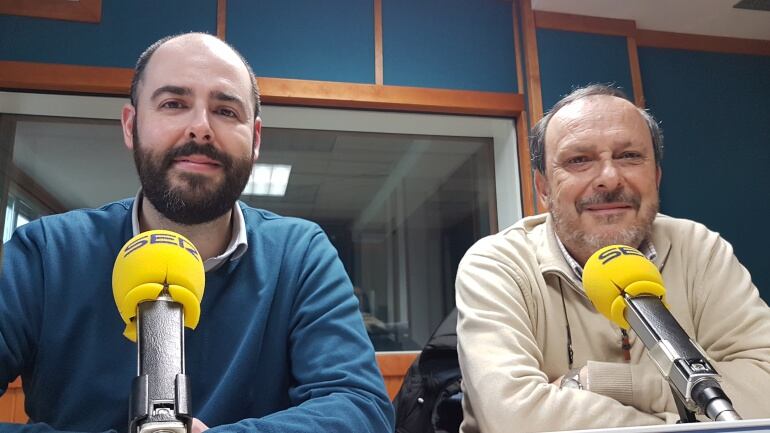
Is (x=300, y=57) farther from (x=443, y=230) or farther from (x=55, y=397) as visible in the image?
(x=55, y=397)

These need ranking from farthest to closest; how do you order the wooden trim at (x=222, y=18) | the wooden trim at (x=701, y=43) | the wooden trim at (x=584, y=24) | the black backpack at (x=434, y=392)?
the wooden trim at (x=701, y=43), the wooden trim at (x=584, y=24), the wooden trim at (x=222, y=18), the black backpack at (x=434, y=392)

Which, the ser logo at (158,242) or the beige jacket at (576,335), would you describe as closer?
the ser logo at (158,242)

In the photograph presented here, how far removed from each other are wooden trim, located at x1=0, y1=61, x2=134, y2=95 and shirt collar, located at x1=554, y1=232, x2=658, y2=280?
6.61 feet

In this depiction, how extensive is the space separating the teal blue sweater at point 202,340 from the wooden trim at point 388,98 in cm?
161

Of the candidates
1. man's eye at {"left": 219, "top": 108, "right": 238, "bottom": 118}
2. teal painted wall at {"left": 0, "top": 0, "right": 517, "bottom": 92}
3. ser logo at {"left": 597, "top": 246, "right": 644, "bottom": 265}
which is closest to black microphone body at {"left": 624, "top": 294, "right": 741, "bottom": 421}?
ser logo at {"left": 597, "top": 246, "right": 644, "bottom": 265}

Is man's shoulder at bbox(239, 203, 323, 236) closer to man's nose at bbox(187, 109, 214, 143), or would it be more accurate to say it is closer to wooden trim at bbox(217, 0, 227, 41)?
man's nose at bbox(187, 109, 214, 143)

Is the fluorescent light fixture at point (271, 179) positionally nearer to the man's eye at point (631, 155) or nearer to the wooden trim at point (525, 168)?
the wooden trim at point (525, 168)

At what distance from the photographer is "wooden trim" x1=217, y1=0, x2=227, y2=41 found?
2807 millimetres

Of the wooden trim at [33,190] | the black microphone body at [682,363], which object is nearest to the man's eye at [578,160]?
the black microphone body at [682,363]

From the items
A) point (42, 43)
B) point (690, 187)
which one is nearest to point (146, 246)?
point (42, 43)

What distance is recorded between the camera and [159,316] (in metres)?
0.65

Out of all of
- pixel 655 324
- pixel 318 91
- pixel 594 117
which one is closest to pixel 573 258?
pixel 594 117

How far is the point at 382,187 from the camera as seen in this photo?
3.27m

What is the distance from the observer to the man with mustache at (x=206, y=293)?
3.70 ft
